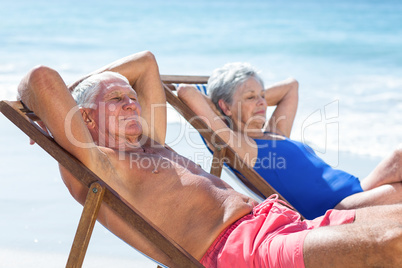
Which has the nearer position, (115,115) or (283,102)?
(115,115)

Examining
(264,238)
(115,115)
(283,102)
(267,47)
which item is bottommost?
(264,238)

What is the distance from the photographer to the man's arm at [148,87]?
298cm

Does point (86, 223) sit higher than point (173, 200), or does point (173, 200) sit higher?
point (173, 200)

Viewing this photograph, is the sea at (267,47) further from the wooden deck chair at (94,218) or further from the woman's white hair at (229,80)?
the wooden deck chair at (94,218)

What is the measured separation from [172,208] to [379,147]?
427 cm

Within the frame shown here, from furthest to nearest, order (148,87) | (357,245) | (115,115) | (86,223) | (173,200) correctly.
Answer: (148,87) → (115,115) → (173,200) → (86,223) → (357,245)

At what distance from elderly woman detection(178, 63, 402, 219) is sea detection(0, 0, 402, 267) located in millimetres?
224

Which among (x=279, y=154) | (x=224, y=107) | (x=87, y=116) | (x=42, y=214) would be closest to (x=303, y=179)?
(x=279, y=154)

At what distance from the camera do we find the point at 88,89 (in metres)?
2.73

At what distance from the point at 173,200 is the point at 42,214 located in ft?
6.33

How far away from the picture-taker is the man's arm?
2980 mm

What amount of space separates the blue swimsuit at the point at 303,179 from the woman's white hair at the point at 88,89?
3.79ft

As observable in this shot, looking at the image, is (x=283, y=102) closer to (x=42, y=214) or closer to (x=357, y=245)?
(x=42, y=214)

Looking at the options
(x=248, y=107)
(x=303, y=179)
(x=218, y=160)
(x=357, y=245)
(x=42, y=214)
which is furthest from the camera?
(x=42, y=214)
